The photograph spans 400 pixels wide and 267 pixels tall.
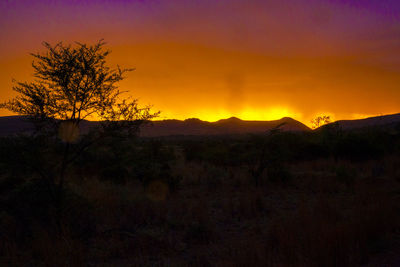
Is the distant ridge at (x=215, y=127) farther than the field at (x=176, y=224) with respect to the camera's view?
Yes

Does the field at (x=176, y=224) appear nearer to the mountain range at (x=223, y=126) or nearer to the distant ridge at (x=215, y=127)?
the mountain range at (x=223, y=126)

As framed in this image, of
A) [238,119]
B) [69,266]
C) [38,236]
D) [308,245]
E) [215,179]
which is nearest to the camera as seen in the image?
[69,266]

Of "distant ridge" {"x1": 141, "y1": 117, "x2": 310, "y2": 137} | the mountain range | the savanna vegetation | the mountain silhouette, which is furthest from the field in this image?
"distant ridge" {"x1": 141, "y1": 117, "x2": 310, "y2": 137}

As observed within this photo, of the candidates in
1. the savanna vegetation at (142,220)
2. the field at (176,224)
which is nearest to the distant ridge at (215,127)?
the field at (176,224)

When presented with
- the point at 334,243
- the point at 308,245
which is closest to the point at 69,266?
the point at 308,245

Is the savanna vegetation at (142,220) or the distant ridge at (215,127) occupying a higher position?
the distant ridge at (215,127)

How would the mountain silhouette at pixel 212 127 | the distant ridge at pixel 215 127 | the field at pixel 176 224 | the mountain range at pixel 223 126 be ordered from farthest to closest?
the distant ridge at pixel 215 127, the mountain silhouette at pixel 212 127, the mountain range at pixel 223 126, the field at pixel 176 224

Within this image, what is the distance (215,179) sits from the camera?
16953 mm

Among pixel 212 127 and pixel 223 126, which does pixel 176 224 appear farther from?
pixel 223 126

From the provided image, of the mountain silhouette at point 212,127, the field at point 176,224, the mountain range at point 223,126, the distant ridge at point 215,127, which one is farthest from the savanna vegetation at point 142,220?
the distant ridge at point 215,127

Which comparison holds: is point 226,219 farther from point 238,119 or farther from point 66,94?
point 238,119

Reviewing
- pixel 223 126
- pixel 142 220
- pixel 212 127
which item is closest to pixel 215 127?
pixel 212 127

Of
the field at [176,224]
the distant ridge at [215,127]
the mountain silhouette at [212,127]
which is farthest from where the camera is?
the distant ridge at [215,127]

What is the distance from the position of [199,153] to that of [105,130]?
77.1 feet
